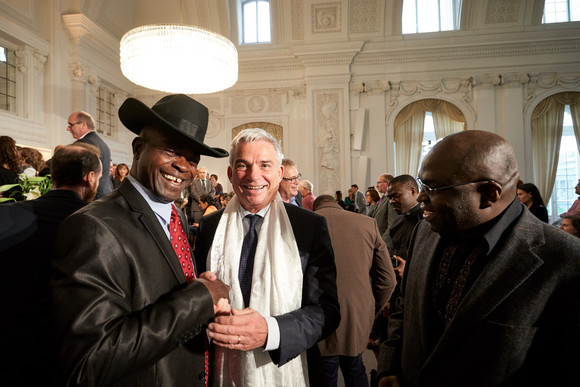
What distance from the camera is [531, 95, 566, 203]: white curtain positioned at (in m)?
11.2

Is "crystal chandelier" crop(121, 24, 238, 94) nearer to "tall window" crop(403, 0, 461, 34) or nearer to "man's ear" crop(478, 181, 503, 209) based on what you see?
"man's ear" crop(478, 181, 503, 209)

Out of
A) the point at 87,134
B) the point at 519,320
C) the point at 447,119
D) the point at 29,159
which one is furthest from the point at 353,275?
the point at 447,119

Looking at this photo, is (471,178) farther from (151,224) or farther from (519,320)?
(151,224)

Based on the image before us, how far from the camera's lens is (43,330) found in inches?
65.3

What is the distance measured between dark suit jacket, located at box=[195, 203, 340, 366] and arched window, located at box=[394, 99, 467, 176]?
1048cm

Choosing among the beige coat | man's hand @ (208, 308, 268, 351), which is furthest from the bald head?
the beige coat

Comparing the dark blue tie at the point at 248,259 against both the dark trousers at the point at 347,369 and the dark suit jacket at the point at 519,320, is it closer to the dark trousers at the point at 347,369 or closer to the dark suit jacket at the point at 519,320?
the dark suit jacket at the point at 519,320

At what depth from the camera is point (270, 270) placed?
1.59 meters

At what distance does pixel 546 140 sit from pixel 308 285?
12.8 metres

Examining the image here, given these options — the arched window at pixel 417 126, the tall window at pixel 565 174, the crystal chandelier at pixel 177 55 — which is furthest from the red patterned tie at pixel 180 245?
the tall window at pixel 565 174

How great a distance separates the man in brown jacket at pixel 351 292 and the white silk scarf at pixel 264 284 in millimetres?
888

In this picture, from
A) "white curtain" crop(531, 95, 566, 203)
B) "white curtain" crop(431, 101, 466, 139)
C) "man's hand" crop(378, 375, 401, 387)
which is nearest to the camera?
"man's hand" crop(378, 375, 401, 387)

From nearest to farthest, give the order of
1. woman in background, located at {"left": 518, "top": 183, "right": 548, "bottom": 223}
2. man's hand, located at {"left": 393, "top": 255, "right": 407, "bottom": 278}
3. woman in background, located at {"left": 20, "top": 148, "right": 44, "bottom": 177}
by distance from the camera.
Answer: man's hand, located at {"left": 393, "top": 255, "right": 407, "bottom": 278}
woman in background, located at {"left": 20, "top": 148, "right": 44, "bottom": 177}
woman in background, located at {"left": 518, "top": 183, "right": 548, "bottom": 223}

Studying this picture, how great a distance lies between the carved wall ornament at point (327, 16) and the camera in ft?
37.0
